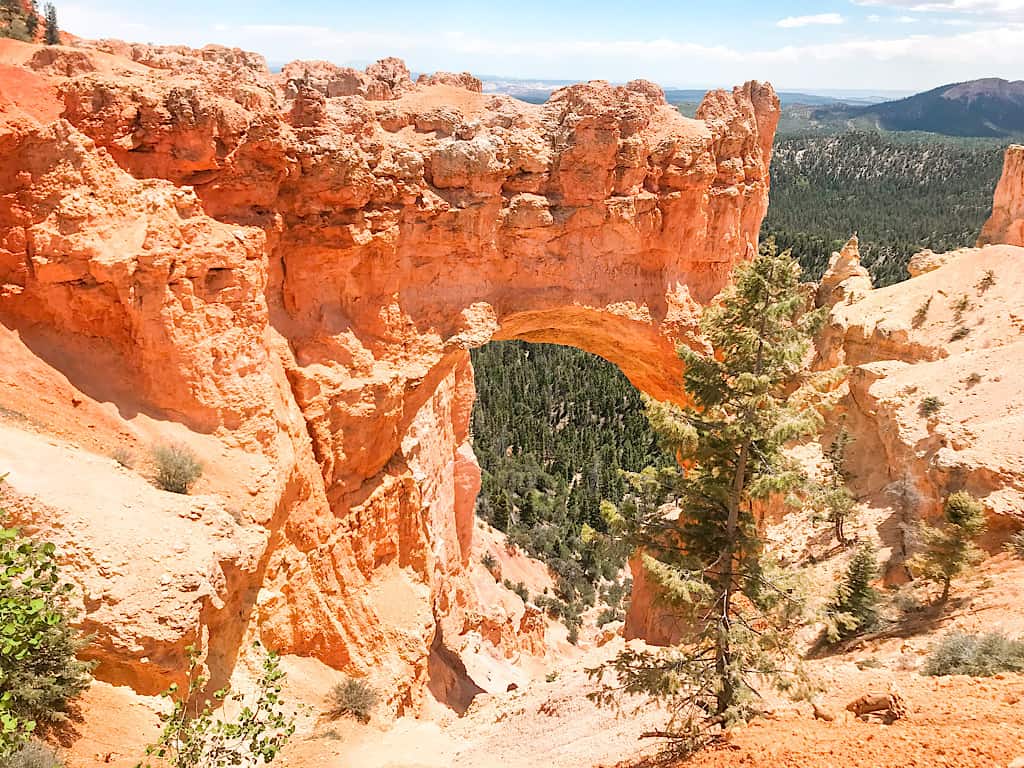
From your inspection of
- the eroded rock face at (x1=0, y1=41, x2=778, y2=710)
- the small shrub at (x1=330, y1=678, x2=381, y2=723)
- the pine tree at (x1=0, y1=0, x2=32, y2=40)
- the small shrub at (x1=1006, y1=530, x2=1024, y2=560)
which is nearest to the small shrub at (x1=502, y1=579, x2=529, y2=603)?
the eroded rock face at (x1=0, y1=41, x2=778, y2=710)

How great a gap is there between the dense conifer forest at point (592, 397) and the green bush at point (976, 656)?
5383 millimetres

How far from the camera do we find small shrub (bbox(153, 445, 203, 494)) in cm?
1170

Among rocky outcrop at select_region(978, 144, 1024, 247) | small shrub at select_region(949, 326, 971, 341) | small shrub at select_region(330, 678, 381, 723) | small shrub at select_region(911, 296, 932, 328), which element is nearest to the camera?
small shrub at select_region(330, 678, 381, 723)

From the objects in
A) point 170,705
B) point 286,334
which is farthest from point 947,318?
point 170,705

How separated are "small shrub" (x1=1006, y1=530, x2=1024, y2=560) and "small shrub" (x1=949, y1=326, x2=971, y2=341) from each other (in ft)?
30.5

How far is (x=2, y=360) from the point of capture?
1177 cm

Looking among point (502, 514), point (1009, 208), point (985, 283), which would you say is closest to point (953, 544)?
point (985, 283)

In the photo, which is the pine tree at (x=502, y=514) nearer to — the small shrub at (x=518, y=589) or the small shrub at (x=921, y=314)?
the small shrub at (x=518, y=589)

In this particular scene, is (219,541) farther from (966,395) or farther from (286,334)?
(966,395)

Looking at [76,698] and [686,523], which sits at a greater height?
[686,523]

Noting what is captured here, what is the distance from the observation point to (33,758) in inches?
300

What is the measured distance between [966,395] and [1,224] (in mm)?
21163

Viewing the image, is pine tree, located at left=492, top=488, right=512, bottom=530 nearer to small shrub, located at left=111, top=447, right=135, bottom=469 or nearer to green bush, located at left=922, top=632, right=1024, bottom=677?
small shrub, located at left=111, top=447, right=135, bottom=469

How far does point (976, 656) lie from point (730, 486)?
4.43 meters
